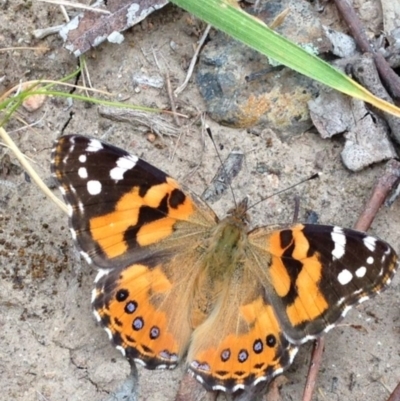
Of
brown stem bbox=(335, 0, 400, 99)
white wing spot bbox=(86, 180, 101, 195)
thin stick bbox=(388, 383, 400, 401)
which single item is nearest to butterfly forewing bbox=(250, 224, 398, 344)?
thin stick bbox=(388, 383, 400, 401)

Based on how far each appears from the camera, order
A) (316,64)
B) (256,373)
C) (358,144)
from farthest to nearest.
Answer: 1. (358,144)
2. (316,64)
3. (256,373)

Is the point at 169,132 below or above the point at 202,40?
below

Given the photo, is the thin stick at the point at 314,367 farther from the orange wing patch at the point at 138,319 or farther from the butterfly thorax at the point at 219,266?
the orange wing patch at the point at 138,319

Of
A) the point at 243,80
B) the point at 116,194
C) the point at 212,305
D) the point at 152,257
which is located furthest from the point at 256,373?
the point at 243,80

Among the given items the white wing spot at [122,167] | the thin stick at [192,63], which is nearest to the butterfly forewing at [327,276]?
the white wing spot at [122,167]

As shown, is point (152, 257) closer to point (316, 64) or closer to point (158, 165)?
point (158, 165)

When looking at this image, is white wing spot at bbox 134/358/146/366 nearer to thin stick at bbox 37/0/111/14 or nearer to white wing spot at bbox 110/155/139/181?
white wing spot at bbox 110/155/139/181
